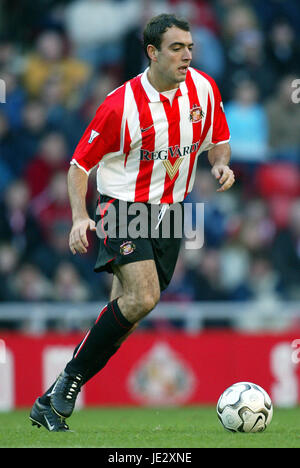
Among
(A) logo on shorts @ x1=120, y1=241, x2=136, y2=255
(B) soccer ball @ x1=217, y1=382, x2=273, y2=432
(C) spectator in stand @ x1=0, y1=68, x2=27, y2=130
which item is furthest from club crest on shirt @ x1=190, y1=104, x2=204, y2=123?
(C) spectator in stand @ x1=0, y1=68, x2=27, y2=130

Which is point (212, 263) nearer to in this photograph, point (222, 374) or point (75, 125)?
point (222, 374)

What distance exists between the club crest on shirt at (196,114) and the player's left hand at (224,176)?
0.32m

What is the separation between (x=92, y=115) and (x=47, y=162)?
85 cm

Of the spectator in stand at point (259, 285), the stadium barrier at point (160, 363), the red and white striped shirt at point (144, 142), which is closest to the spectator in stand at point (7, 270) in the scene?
the stadium barrier at point (160, 363)

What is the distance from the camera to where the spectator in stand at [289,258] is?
1048cm

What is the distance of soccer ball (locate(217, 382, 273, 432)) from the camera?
5.38 m

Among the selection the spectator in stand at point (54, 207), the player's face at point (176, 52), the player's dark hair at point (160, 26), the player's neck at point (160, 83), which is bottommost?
the spectator in stand at point (54, 207)

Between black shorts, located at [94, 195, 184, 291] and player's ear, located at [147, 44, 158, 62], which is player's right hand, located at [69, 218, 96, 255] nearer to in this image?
black shorts, located at [94, 195, 184, 291]

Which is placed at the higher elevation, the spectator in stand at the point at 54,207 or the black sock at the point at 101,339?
the spectator in stand at the point at 54,207

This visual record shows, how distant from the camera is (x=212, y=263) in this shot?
33.2 feet

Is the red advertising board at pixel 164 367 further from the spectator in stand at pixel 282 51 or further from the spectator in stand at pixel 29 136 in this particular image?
the spectator in stand at pixel 282 51

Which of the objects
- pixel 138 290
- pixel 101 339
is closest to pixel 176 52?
pixel 138 290

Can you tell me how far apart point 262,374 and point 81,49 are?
453 centimetres
